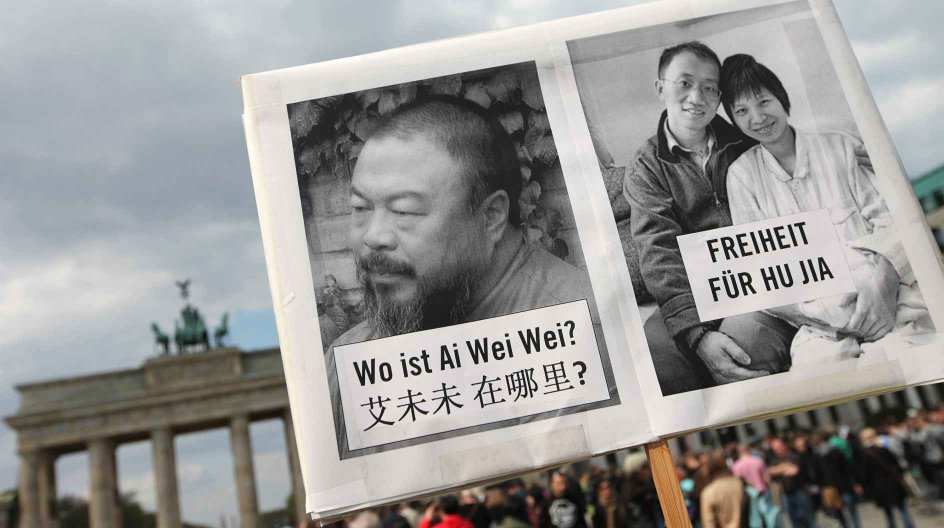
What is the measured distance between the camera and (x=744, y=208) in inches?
89.8

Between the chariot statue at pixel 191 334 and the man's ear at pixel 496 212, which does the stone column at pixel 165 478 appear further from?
the man's ear at pixel 496 212

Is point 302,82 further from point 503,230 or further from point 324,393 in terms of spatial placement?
point 324,393

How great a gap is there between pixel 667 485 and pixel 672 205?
0.87 m

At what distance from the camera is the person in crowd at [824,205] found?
219 cm

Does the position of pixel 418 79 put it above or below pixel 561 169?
above

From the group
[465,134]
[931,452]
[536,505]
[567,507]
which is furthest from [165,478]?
[465,134]

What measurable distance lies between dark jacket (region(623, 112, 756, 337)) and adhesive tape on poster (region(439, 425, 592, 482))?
1.54ft

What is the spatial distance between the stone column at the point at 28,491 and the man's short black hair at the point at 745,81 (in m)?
45.0

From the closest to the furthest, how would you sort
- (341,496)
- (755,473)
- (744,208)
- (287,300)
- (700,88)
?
(341,496) → (287,300) → (744,208) → (700,88) → (755,473)

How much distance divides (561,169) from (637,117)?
0.33 m

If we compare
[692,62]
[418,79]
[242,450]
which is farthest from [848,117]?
[242,450]

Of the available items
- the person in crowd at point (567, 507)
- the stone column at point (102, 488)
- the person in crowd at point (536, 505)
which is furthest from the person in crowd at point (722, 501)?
the stone column at point (102, 488)

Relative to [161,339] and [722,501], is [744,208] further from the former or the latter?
[161,339]

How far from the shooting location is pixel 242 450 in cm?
4019
